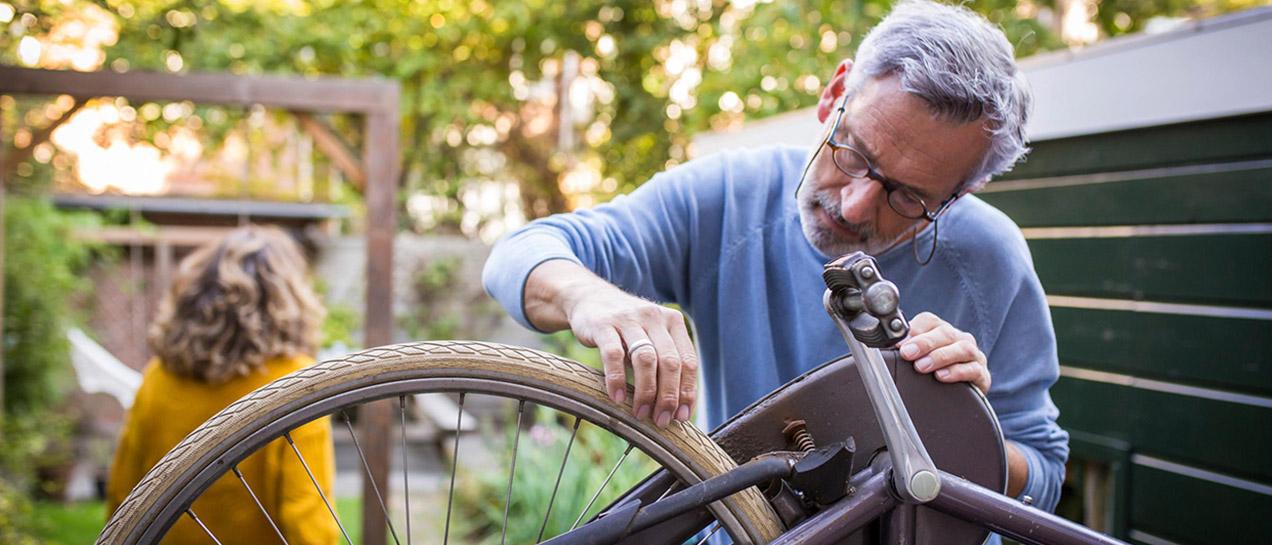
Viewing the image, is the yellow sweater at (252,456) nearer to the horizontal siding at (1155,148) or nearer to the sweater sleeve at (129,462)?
the sweater sleeve at (129,462)

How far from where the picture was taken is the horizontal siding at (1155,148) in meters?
2.69

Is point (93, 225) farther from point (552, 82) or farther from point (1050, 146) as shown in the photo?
point (1050, 146)

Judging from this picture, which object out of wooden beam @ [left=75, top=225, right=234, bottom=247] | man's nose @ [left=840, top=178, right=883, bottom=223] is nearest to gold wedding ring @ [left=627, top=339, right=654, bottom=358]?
man's nose @ [left=840, top=178, right=883, bottom=223]

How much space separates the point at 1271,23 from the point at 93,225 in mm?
9469

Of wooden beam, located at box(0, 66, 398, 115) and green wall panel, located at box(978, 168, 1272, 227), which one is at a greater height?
wooden beam, located at box(0, 66, 398, 115)

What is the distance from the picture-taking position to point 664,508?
3.17ft

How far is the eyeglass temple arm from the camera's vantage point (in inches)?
35.2

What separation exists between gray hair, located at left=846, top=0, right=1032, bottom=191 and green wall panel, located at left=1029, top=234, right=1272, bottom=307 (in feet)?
6.00

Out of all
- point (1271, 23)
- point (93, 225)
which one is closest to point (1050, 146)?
point (1271, 23)

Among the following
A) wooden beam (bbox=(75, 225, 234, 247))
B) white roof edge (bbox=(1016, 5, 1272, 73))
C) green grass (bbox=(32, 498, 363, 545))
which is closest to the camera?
white roof edge (bbox=(1016, 5, 1272, 73))

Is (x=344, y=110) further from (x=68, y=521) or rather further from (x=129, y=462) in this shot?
(x=68, y=521)

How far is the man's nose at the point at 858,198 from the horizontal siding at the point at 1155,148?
6.31 feet

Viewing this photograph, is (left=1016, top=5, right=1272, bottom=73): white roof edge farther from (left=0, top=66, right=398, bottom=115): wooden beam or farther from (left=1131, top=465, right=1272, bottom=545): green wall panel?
(left=0, top=66, right=398, bottom=115): wooden beam

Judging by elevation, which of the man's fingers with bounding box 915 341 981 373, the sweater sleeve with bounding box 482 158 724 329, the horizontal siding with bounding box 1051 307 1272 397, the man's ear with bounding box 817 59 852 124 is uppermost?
the man's ear with bounding box 817 59 852 124
